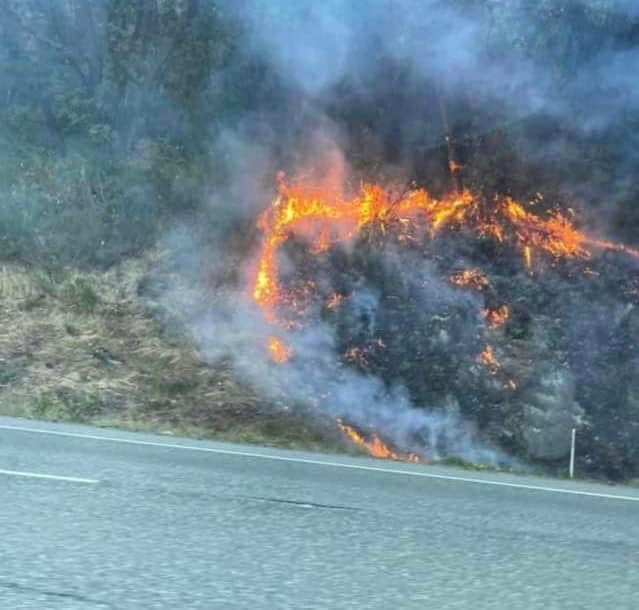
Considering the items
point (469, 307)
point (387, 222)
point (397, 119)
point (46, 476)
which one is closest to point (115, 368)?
point (387, 222)

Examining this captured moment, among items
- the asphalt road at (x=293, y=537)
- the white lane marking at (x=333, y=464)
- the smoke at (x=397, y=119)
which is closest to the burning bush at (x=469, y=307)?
the smoke at (x=397, y=119)

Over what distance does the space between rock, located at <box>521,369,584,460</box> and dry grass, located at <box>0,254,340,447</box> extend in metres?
2.41

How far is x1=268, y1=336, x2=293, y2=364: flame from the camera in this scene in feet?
48.5

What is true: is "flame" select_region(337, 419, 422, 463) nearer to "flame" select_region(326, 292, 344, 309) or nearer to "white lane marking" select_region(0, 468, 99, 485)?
"flame" select_region(326, 292, 344, 309)

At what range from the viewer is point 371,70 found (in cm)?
1619

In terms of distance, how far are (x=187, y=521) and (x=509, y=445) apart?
744 centimetres

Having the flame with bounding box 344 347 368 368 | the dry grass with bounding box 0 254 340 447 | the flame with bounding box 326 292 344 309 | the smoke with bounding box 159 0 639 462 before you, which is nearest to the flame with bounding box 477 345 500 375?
the smoke with bounding box 159 0 639 462

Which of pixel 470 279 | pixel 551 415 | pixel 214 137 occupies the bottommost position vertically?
pixel 551 415

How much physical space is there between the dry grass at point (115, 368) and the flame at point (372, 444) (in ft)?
0.76

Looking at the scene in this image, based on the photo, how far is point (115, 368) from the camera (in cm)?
1504

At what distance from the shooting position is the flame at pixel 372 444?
508 inches

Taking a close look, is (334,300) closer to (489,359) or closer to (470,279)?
(470,279)

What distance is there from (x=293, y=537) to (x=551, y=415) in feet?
26.0

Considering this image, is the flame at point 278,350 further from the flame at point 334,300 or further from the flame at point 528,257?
the flame at point 528,257
